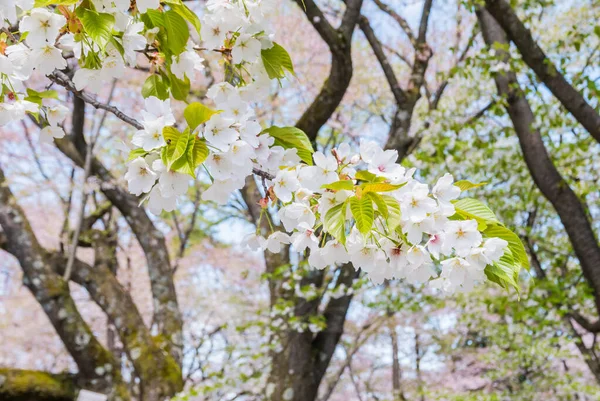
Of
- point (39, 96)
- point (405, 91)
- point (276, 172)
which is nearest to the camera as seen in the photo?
point (276, 172)

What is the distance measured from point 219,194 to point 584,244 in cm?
363

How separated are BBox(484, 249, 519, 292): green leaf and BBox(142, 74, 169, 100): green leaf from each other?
96 cm

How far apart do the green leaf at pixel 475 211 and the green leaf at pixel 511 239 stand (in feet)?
0.06

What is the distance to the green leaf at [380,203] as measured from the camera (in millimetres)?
898

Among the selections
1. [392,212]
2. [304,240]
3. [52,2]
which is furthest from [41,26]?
[392,212]

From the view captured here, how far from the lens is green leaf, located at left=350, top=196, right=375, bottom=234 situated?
887mm

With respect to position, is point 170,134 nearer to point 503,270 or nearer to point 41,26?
point 41,26

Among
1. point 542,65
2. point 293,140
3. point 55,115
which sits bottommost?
point 293,140

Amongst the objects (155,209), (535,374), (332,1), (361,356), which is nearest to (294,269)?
(155,209)

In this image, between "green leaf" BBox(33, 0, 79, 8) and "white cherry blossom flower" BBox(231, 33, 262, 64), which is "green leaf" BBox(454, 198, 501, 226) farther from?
"green leaf" BBox(33, 0, 79, 8)

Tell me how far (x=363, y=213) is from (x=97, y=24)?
640 millimetres

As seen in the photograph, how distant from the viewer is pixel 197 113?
94 centimetres

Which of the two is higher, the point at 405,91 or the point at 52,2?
the point at 405,91

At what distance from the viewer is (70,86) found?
1353 millimetres
